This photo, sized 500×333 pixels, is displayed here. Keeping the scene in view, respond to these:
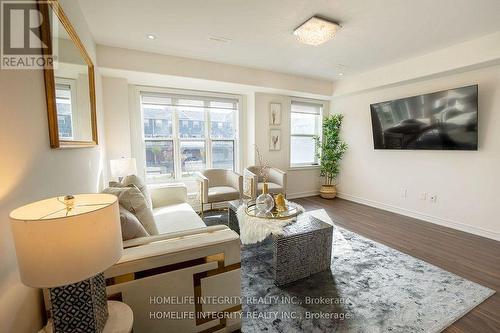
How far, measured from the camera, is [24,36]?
1.02 metres

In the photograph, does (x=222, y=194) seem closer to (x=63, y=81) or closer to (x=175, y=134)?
(x=175, y=134)

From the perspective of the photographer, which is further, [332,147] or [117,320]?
[332,147]

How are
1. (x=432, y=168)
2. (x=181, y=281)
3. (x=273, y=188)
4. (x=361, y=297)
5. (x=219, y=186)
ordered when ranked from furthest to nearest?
(x=219, y=186) < (x=273, y=188) < (x=432, y=168) < (x=361, y=297) < (x=181, y=281)

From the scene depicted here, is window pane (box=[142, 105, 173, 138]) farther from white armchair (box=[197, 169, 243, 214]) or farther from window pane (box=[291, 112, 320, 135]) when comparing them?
window pane (box=[291, 112, 320, 135])

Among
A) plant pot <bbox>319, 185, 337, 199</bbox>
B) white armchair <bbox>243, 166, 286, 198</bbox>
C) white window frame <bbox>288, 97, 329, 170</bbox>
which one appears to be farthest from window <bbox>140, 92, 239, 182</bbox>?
plant pot <bbox>319, 185, 337, 199</bbox>

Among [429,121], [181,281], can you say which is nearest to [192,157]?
[181,281]

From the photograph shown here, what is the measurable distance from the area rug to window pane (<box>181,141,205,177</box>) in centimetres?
236

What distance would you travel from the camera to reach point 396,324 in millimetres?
1569

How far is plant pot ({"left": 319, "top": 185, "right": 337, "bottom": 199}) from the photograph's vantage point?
4945 millimetres

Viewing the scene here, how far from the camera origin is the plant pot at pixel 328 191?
4945mm

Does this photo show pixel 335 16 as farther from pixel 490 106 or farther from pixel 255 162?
pixel 255 162

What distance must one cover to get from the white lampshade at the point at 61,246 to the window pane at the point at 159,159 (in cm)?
329

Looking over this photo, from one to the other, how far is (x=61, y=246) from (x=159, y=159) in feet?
11.5

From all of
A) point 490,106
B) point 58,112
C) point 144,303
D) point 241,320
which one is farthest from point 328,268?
point 490,106
